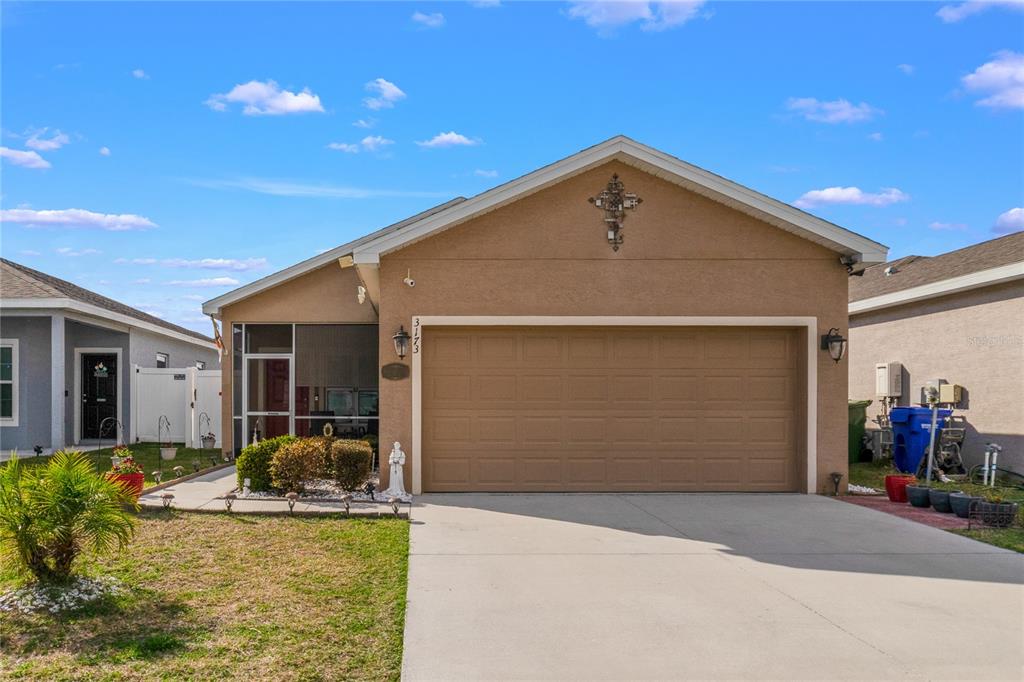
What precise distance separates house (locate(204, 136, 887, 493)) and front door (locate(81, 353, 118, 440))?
35.7ft

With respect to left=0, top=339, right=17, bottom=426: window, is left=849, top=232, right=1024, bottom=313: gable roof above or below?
above

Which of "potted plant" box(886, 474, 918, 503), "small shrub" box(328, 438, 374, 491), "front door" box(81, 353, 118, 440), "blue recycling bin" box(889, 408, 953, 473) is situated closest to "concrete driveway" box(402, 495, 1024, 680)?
"potted plant" box(886, 474, 918, 503)

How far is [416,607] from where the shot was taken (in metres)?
5.38

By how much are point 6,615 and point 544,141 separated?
40.9 ft

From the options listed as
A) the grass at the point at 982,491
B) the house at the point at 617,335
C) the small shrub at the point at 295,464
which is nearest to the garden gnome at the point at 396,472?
the house at the point at 617,335

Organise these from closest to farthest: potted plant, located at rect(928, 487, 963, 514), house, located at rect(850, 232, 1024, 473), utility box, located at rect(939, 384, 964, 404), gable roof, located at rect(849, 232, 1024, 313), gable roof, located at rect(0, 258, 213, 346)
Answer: potted plant, located at rect(928, 487, 963, 514), house, located at rect(850, 232, 1024, 473), gable roof, located at rect(849, 232, 1024, 313), utility box, located at rect(939, 384, 964, 404), gable roof, located at rect(0, 258, 213, 346)

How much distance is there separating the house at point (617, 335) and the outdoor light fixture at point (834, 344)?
126mm

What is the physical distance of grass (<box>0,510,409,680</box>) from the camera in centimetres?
428

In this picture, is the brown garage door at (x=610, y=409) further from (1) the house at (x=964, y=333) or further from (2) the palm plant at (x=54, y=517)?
(2) the palm plant at (x=54, y=517)

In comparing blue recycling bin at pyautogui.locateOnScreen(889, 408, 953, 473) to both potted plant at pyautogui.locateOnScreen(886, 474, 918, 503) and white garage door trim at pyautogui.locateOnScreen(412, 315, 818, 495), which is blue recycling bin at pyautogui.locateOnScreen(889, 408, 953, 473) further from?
white garage door trim at pyautogui.locateOnScreen(412, 315, 818, 495)

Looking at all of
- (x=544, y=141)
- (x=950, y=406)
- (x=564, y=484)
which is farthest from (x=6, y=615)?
(x=950, y=406)

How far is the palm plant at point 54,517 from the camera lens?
205 inches

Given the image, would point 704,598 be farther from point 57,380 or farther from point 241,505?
point 57,380

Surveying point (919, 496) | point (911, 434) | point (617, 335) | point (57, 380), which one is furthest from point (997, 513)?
point (57, 380)
